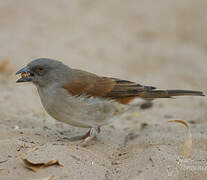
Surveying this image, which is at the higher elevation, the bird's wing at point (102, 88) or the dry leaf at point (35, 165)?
the bird's wing at point (102, 88)

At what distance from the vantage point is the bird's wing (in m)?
5.14

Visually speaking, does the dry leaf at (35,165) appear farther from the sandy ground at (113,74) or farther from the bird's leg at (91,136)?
the bird's leg at (91,136)

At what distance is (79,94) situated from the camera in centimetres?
507

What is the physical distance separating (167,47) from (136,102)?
18.6ft

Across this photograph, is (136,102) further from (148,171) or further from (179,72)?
(179,72)

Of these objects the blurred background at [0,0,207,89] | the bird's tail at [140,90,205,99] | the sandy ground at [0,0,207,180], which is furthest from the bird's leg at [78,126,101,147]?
the blurred background at [0,0,207,89]

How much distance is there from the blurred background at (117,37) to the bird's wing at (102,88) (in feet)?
12.1

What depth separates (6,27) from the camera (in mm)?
10039

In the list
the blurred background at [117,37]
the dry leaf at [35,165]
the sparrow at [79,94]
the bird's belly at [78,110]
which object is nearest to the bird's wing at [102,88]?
the sparrow at [79,94]

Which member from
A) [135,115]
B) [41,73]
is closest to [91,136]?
[41,73]

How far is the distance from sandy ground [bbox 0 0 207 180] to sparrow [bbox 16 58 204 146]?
0.38m

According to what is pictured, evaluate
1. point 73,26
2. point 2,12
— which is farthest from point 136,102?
point 2,12

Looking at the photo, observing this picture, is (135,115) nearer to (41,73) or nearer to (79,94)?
(79,94)

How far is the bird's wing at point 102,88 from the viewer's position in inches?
202
